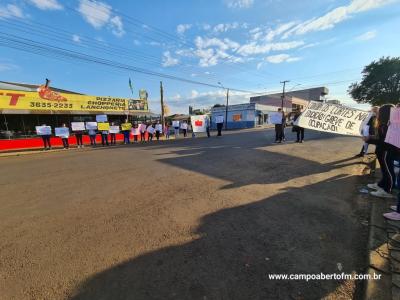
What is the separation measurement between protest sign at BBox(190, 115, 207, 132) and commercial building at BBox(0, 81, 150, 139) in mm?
10460

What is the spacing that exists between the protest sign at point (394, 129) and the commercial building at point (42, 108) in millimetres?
23704

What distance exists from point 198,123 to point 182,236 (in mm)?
17281

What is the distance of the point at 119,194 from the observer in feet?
16.7

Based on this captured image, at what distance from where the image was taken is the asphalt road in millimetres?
2283

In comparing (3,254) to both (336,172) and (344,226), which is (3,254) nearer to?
(344,226)

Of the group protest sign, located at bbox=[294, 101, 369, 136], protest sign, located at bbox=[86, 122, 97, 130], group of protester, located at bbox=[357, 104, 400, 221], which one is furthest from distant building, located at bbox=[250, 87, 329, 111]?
group of protester, located at bbox=[357, 104, 400, 221]

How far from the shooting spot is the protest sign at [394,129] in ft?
13.3

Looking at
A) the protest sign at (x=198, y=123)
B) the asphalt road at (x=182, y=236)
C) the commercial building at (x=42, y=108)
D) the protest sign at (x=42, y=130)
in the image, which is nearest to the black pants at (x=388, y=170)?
the asphalt road at (x=182, y=236)

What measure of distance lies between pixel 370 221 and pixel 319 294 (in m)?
2.02

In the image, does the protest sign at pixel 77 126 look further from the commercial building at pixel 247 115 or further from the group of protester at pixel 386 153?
the commercial building at pixel 247 115

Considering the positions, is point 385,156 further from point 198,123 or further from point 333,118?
point 198,123

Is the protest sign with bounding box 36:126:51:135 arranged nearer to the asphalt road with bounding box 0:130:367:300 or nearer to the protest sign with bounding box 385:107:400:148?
the asphalt road with bounding box 0:130:367:300

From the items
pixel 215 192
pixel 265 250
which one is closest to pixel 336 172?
pixel 215 192

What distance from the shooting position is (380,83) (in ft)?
144
